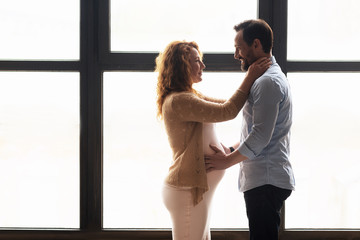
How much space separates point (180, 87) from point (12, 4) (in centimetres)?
126

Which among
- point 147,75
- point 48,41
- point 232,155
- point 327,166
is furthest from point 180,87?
point 327,166


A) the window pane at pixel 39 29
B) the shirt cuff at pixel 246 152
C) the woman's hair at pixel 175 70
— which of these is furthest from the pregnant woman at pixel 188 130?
the window pane at pixel 39 29

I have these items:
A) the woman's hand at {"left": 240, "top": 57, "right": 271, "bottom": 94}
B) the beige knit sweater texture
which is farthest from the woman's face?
the woman's hand at {"left": 240, "top": 57, "right": 271, "bottom": 94}

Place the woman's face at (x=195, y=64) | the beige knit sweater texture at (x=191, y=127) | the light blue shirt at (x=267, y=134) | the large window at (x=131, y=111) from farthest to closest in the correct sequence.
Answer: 1. the large window at (x=131, y=111)
2. the woman's face at (x=195, y=64)
3. the beige knit sweater texture at (x=191, y=127)
4. the light blue shirt at (x=267, y=134)

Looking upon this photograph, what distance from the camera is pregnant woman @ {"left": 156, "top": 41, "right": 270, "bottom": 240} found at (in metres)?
1.62

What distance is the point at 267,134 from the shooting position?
1527 mm

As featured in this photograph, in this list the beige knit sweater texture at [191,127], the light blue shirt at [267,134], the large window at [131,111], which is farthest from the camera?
the large window at [131,111]

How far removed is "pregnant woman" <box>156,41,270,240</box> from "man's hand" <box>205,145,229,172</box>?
0.10ft

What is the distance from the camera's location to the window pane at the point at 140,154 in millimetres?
2230

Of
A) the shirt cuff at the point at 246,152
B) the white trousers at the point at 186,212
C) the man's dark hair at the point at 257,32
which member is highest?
the man's dark hair at the point at 257,32

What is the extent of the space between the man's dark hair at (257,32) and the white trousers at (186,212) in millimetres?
630

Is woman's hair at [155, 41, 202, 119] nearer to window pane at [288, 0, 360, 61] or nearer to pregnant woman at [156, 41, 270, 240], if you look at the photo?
pregnant woman at [156, 41, 270, 240]

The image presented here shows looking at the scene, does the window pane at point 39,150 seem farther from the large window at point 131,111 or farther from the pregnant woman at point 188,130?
the pregnant woman at point 188,130

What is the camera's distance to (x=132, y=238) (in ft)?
7.32
